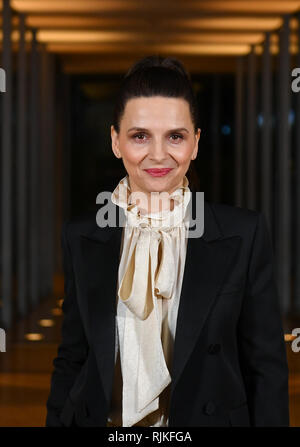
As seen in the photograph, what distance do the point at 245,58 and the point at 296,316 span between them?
475 centimetres

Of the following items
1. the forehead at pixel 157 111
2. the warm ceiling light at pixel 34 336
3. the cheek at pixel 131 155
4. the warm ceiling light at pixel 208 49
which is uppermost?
the warm ceiling light at pixel 208 49

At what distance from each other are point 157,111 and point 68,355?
0.59 meters

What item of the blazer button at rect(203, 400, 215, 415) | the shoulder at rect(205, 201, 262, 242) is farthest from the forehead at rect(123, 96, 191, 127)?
the blazer button at rect(203, 400, 215, 415)

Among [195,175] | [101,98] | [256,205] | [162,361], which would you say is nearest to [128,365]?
[162,361]

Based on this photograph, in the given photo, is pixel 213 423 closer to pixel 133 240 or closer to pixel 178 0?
pixel 133 240

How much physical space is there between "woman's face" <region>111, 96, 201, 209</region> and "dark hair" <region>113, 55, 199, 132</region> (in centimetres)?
1

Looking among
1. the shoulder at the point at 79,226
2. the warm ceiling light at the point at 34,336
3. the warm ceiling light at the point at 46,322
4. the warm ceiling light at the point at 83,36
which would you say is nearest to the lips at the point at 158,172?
the shoulder at the point at 79,226

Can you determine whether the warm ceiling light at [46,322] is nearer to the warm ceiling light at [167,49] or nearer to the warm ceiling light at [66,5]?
the warm ceiling light at [66,5]

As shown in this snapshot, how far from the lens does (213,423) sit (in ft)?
4.69

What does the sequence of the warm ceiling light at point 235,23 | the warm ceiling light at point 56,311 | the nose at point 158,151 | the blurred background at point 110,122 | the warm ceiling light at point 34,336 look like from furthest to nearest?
1. the warm ceiling light at point 235,23
2. the warm ceiling light at point 56,311
3. the blurred background at point 110,122
4. the warm ceiling light at point 34,336
5. the nose at point 158,151

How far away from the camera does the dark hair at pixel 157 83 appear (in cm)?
138

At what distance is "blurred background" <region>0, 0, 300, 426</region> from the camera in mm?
6793

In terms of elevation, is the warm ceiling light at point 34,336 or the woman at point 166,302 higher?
the woman at point 166,302

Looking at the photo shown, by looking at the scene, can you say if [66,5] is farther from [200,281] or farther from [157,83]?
[200,281]
